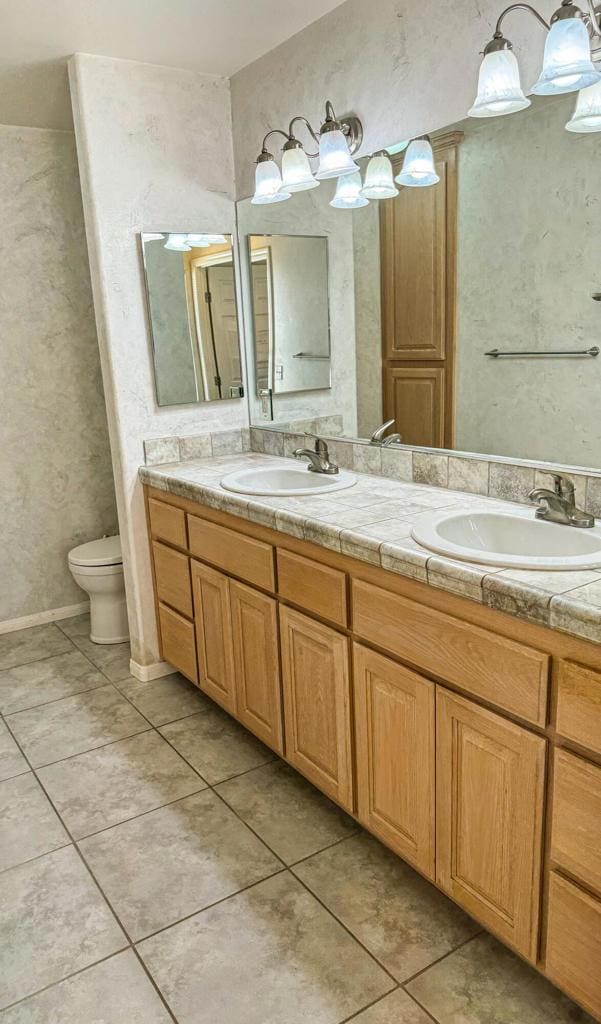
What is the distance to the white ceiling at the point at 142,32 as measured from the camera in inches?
86.0

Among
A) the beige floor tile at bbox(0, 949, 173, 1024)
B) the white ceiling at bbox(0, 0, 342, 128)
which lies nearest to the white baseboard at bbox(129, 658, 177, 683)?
the beige floor tile at bbox(0, 949, 173, 1024)

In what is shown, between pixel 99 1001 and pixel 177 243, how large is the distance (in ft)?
7.87

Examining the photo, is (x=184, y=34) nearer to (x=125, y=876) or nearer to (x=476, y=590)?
(x=476, y=590)

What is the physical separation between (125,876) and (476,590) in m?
1.24

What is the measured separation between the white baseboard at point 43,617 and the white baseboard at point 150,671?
31.4 inches

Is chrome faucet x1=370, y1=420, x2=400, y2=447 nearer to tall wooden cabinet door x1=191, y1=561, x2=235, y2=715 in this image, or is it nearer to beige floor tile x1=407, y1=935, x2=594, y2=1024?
tall wooden cabinet door x1=191, y1=561, x2=235, y2=715

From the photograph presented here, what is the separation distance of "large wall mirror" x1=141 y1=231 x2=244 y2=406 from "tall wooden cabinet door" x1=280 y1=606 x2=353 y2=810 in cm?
123

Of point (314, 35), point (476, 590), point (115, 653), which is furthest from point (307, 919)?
point (314, 35)

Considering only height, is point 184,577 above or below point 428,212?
below

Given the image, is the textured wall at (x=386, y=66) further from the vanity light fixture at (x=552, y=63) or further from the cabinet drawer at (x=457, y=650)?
the cabinet drawer at (x=457, y=650)

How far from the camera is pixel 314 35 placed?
2.41 m

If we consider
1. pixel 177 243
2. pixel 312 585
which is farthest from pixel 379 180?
pixel 312 585

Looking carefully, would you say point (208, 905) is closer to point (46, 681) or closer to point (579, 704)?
point (579, 704)

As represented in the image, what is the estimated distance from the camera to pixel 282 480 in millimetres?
2656
